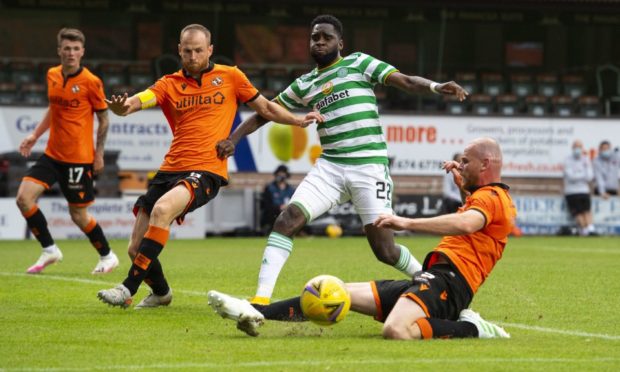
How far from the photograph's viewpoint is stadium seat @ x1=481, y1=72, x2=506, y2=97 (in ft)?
109

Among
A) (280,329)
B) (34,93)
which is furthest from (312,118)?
(34,93)

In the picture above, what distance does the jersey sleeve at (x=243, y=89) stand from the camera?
1069 centimetres

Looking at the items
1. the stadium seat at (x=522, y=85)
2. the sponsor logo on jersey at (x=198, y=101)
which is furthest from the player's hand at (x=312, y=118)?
the stadium seat at (x=522, y=85)

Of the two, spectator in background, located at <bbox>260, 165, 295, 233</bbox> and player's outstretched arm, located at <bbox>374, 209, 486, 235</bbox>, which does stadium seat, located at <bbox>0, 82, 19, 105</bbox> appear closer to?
spectator in background, located at <bbox>260, 165, 295, 233</bbox>

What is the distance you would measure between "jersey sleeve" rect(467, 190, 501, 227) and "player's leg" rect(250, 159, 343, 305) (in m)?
1.54

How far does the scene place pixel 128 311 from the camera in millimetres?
10492

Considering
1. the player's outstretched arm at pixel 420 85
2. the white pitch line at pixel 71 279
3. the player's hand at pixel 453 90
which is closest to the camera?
the player's hand at pixel 453 90

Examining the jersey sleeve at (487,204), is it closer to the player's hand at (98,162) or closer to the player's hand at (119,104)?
the player's hand at (119,104)

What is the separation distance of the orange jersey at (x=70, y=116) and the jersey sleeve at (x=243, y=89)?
4174mm

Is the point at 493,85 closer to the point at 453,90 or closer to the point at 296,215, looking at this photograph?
the point at 296,215

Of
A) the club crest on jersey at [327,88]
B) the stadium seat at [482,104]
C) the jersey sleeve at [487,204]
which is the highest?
Answer: the stadium seat at [482,104]

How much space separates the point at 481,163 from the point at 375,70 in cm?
177

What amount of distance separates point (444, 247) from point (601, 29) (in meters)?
28.0

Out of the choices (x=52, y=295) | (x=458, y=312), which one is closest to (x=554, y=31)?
(x=52, y=295)
